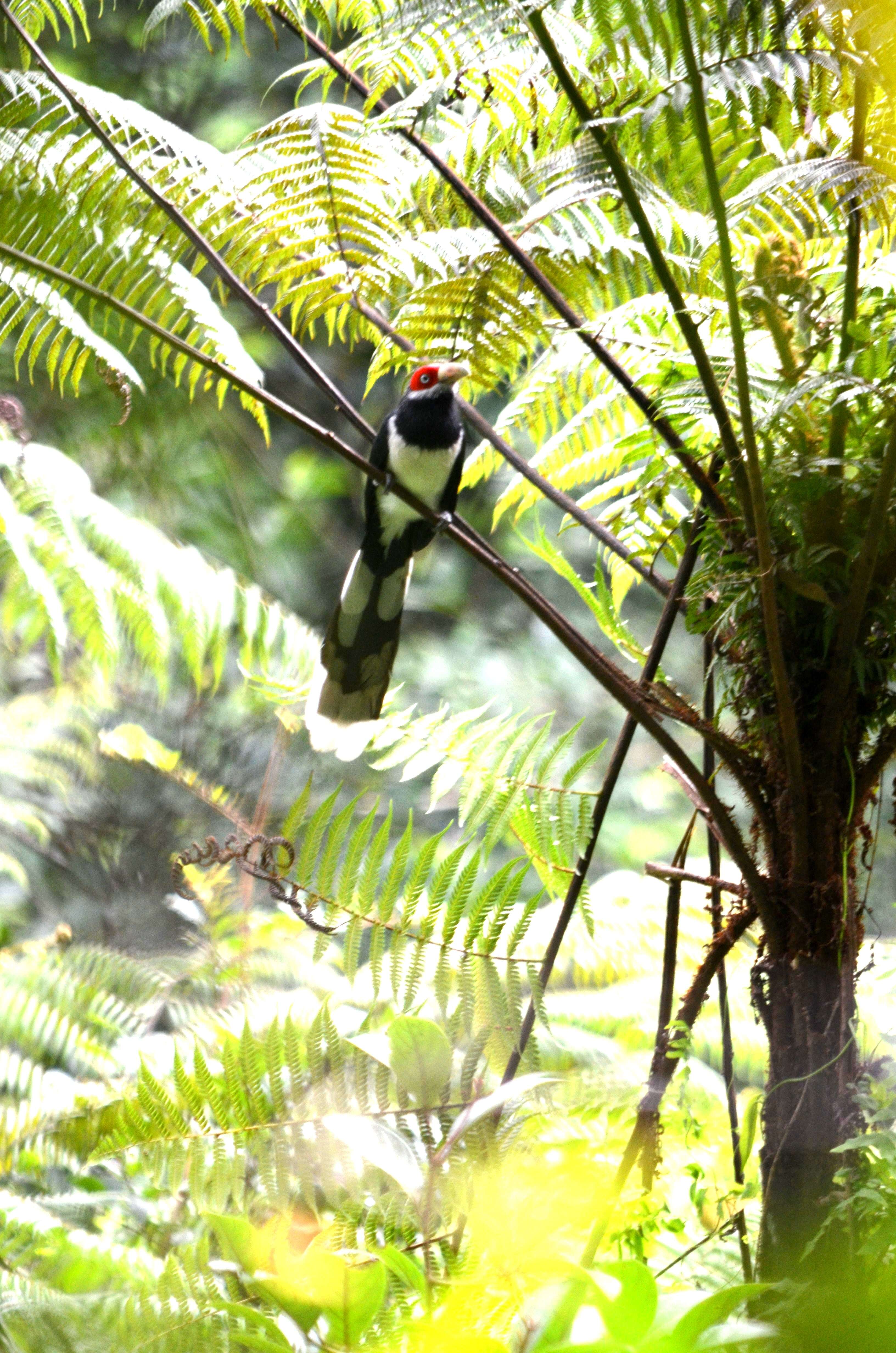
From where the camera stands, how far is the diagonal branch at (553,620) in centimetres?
87

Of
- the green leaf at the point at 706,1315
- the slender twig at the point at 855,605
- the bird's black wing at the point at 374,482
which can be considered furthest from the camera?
the bird's black wing at the point at 374,482

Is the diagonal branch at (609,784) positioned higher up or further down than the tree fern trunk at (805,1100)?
higher up

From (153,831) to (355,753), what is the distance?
2133 mm

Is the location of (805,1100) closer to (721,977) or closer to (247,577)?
(721,977)

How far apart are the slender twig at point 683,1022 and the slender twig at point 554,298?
364 millimetres

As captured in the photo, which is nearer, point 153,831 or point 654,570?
point 654,570

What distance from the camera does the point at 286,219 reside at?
121cm

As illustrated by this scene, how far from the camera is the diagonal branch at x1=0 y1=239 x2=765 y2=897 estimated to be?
0.87m

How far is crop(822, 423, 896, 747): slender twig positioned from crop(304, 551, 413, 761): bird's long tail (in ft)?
2.48

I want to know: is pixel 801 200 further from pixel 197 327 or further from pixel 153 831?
pixel 153 831

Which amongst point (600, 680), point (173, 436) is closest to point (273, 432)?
point (173, 436)

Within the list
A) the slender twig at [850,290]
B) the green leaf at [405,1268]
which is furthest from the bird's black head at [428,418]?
the green leaf at [405,1268]

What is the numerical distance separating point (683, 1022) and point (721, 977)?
78mm

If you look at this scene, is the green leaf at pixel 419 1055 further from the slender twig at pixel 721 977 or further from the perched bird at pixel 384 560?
the perched bird at pixel 384 560
